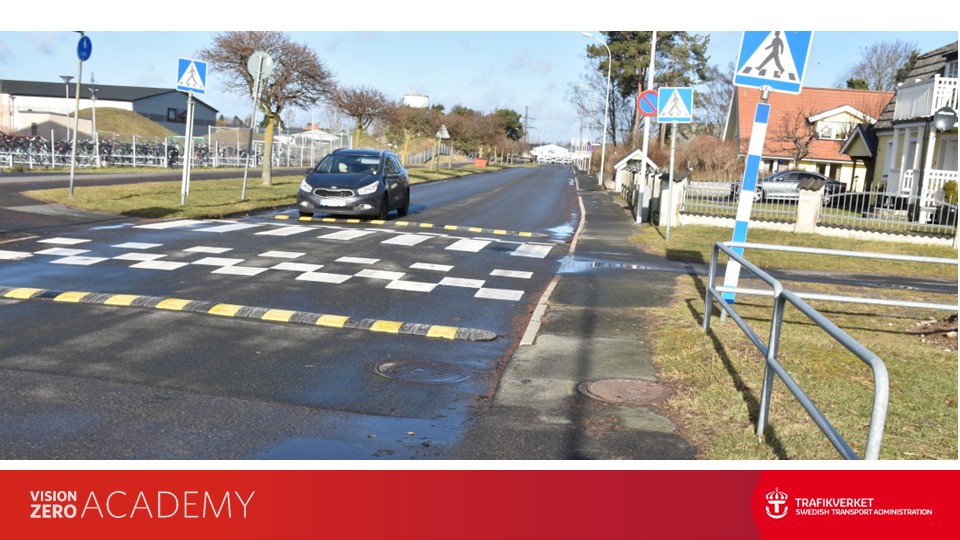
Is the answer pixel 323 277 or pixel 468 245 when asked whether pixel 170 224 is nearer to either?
pixel 468 245

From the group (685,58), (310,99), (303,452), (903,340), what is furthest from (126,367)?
(685,58)

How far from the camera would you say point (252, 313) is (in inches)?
317

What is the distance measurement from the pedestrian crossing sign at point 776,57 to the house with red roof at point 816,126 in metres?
41.4

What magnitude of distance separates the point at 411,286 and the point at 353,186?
8221 millimetres

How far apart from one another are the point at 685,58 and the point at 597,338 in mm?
60262

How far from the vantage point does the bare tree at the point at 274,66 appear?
2620 centimetres

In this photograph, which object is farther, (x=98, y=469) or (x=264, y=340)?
(x=264, y=340)

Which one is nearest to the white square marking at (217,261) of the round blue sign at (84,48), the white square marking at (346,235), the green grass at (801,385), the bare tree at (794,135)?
the white square marking at (346,235)

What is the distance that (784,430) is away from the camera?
5.09 m

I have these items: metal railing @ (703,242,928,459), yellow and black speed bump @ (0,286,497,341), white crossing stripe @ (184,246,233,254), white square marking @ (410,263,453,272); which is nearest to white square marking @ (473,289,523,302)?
white square marking @ (410,263,453,272)

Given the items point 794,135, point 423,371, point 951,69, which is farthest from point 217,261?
point 794,135

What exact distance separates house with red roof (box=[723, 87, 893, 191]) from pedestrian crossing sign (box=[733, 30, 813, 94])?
41396 mm

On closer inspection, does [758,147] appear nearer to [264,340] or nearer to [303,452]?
[264,340]

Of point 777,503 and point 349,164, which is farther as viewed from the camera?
point 349,164
